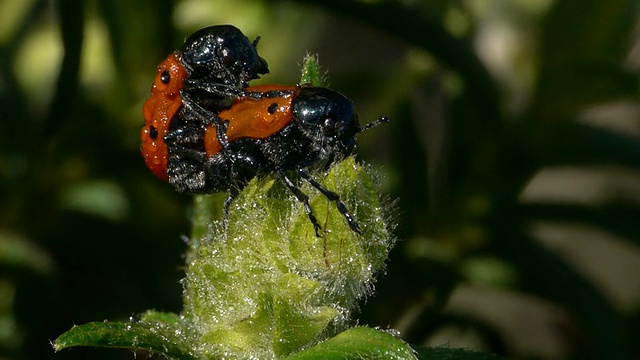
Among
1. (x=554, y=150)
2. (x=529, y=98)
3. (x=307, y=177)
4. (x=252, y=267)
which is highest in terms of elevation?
(x=529, y=98)

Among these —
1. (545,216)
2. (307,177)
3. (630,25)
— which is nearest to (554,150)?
(545,216)

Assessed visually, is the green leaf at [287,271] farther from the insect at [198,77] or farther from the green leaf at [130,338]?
the insect at [198,77]

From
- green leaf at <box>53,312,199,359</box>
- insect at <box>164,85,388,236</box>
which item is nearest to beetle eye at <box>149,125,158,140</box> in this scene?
insect at <box>164,85,388,236</box>

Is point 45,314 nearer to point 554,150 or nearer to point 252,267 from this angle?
point 252,267

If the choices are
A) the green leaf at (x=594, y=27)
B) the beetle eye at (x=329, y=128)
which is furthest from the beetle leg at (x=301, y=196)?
the green leaf at (x=594, y=27)

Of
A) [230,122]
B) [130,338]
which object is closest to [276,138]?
[230,122]

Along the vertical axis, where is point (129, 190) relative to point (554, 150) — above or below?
below
